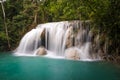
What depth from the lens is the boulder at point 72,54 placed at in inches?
580

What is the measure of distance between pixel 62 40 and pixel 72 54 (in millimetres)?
2482

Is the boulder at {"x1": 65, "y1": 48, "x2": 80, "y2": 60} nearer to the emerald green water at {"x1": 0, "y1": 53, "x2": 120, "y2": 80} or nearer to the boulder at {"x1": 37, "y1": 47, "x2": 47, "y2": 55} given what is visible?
the boulder at {"x1": 37, "y1": 47, "x2": 47, "y2": 55}

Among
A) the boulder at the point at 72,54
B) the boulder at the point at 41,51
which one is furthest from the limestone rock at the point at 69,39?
the boulder at the point at 41,51

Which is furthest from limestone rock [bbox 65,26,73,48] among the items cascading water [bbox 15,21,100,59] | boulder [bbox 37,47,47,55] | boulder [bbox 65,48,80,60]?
boulder [bbox 37,47,47,55]

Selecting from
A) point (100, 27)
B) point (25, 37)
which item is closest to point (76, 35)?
point (100, 27)

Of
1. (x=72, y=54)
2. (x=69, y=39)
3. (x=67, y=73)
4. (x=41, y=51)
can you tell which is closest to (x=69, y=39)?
(x=69, y=39)

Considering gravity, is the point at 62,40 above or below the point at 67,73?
above

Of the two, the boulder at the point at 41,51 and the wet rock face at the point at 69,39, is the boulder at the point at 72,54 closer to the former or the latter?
the wet rock face at the point at 69,39

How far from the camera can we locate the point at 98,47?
49.9 ft

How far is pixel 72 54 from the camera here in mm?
15133

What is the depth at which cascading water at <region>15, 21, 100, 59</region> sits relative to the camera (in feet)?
51.5

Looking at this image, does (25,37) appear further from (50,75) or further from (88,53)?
(50,75)

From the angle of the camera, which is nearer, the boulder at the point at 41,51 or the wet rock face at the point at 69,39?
the wet rock face at the point at 69,39

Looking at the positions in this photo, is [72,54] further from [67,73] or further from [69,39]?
[67,73]
